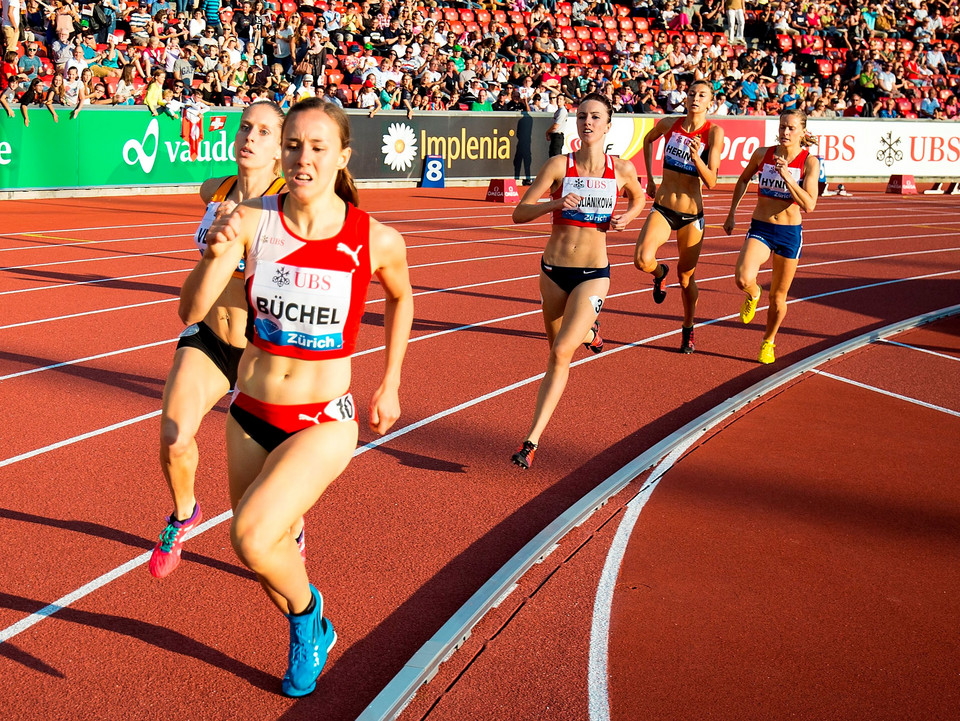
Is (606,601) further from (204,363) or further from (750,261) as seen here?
(750,261)

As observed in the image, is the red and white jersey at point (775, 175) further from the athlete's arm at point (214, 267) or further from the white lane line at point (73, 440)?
the athlete's arm at point (214, 267)

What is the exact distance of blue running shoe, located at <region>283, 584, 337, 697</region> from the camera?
343 centimetres

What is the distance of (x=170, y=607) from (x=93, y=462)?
1.88 m

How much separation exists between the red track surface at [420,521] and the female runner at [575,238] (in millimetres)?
567

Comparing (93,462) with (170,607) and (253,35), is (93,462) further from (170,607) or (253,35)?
(253,35)

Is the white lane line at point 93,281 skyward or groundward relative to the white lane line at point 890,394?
skyward

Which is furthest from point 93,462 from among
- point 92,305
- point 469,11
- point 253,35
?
point 469,11

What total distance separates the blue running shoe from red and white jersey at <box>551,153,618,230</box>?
3380mm

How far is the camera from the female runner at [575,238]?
586cm

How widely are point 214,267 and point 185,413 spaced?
1.19 m

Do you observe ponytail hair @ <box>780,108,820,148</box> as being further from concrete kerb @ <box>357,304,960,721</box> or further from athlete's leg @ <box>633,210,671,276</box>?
concrete kerb @ <box>357,304,960,721</box>

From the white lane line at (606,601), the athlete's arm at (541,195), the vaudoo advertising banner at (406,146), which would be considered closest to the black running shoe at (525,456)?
the white lane line at (606,601)

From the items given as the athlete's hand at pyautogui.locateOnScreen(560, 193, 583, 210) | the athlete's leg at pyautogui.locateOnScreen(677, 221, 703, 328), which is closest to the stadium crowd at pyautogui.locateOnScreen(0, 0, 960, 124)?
the athlete's leg at pyautogui.locateOnScreen(677, 221, 703, 328)

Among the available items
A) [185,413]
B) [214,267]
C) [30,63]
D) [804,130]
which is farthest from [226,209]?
[30,63]
